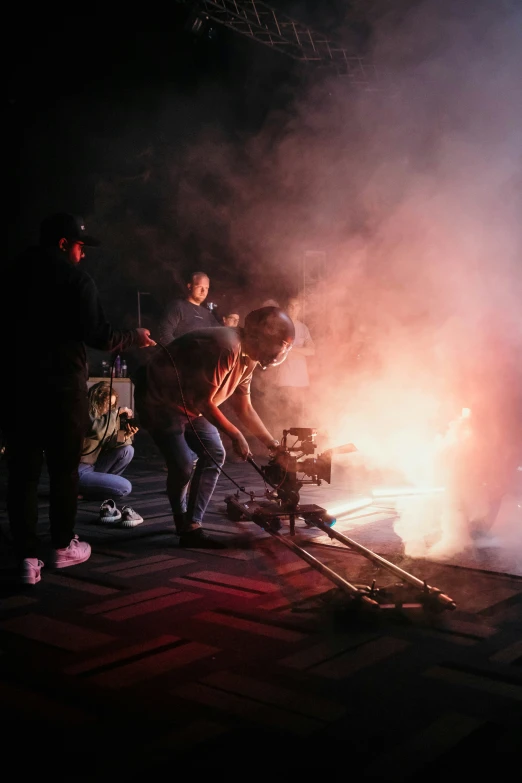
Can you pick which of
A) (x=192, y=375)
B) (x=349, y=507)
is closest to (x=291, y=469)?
(x=192, y=375)

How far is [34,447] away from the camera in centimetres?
297

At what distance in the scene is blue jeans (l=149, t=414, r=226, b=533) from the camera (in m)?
3.62

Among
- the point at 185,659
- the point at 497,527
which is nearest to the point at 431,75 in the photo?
the point at 497,527

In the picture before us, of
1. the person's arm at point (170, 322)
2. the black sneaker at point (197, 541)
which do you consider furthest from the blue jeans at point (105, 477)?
the black sneaker at point (197, 541)

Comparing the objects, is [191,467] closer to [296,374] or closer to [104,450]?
[104,450]

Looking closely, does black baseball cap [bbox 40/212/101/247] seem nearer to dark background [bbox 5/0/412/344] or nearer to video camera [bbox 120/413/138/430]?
video camera [bbox 120/413/138/430]

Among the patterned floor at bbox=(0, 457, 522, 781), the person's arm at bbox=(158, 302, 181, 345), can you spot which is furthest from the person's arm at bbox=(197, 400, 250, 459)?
the person's arm at bbox=(158, 302, 181, 345)

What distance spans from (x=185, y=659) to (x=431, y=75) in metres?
4.58

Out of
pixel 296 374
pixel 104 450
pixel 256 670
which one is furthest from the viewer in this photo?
pixel 296 374

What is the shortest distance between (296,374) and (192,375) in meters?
3.94

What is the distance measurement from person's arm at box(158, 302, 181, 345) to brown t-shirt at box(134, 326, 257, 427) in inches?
64.9

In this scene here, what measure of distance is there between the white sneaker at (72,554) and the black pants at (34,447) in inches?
8.6

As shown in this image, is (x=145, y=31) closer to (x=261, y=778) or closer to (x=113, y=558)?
(x=113, y=558)

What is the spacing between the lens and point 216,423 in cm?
327
